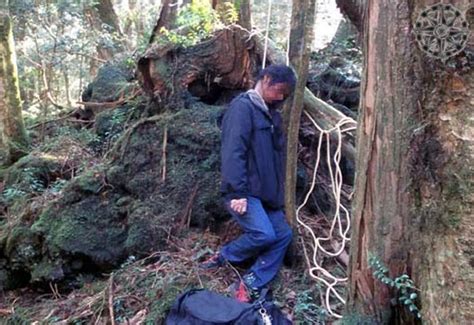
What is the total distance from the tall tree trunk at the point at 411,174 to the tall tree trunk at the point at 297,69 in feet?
4.43

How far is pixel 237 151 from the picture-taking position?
3994 mm

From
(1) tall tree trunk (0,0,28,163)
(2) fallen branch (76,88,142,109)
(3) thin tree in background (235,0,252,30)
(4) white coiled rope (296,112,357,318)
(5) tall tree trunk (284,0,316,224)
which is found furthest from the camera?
(1) tall tree trunk (0,0,28,163)

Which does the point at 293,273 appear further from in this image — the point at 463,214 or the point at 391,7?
the point at 391,7

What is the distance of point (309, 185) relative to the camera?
5.23 meters

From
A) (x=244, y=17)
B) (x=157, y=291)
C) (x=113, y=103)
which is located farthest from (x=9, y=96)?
(x=157, y=291)

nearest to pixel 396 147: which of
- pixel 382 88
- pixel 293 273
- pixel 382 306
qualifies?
pixel 382 88

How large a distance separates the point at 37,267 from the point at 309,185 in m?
2.84

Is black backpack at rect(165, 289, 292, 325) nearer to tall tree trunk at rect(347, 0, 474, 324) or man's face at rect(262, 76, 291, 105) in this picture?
tall tree trunk at rect(347, 0, 474, 324)

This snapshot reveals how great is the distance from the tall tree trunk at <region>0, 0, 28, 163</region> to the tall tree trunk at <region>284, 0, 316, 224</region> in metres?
5.14

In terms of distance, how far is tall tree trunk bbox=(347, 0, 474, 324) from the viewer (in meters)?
2.50

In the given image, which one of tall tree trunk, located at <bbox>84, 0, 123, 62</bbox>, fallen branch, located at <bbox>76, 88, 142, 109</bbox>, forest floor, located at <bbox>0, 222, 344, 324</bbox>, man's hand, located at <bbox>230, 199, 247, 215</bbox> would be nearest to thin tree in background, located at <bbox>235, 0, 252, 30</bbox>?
fallen branch, located at <bbox>76, 88, 142, 109</bbox>
